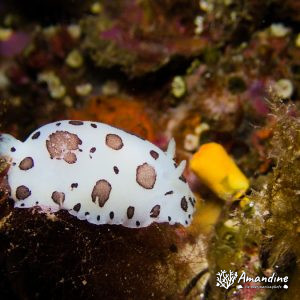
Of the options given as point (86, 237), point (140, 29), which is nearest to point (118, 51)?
point (140, 29)

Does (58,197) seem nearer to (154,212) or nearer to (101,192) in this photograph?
(101,192)

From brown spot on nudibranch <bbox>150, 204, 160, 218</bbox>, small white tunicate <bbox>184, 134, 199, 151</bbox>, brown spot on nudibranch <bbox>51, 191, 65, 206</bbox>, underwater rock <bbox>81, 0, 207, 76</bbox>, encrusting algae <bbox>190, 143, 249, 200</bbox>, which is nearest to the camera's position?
brown spot on nudibranch <bbox>51, 191, 65, 206</bbox>

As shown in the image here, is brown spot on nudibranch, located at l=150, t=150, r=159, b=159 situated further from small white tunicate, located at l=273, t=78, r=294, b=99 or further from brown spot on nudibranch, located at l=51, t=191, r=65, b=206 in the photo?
small white tunicate, located at l=273, t=78, r=294, b=99

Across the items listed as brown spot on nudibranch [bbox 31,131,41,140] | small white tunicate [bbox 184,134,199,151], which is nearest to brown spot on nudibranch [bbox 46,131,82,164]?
brown spot on nudibranch [bbox 31,131,41,140]

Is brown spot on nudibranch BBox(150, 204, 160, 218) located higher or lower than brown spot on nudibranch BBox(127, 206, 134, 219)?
higher

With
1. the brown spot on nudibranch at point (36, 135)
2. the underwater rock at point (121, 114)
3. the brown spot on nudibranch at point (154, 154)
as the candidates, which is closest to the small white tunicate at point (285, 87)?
the underwater rock at point (121, 114)

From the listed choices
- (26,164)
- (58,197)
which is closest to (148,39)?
(26,164)

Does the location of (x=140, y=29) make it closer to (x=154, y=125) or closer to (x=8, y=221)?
(x=154, y=125)
